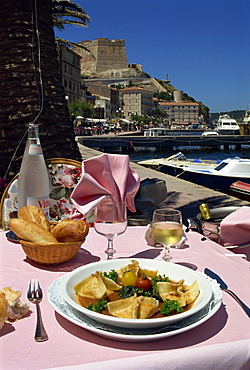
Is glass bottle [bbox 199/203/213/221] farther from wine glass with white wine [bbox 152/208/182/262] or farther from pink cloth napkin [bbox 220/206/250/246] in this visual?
wine glass with white wine [bbox 152/208/182/262]

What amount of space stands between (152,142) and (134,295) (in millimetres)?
33596

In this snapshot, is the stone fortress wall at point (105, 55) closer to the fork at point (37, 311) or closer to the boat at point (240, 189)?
the boat at point (240, 189)

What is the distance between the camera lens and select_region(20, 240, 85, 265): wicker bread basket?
128 cm

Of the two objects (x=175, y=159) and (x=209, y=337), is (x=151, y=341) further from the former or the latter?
(x=175, y=159)

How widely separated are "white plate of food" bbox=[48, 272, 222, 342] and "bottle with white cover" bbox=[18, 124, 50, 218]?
71 centimetres

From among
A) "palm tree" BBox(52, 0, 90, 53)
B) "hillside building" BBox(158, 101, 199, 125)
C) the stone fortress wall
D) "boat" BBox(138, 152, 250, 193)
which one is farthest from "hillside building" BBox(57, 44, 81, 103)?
"hillside building" BBox(158, 101, 199, 125)

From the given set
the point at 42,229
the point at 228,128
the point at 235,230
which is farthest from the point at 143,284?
the point at 228,128

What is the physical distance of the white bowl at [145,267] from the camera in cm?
84

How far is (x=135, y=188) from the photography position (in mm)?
1462

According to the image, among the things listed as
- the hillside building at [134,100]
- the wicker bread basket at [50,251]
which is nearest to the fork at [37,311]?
the wicker bread basket at [50,251]

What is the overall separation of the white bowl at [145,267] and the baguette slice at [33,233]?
20cm

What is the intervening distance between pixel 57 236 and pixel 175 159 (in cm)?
1477

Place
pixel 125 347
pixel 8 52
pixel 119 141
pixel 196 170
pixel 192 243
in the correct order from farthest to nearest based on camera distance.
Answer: pixel 119 141
pixel 196 170
pixel 8 52
pixel 192 243
pixel 125 347

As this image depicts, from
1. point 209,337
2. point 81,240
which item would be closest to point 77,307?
point 209,337
